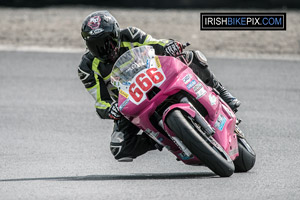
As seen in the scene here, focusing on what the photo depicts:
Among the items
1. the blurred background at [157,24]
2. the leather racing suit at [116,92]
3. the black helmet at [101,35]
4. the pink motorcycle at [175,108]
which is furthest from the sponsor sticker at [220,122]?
the blurred background at [157,24]

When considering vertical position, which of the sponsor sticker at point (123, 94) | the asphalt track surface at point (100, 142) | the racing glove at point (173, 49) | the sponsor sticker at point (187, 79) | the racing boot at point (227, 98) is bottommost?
the asphalt track surface at point (100, 142)

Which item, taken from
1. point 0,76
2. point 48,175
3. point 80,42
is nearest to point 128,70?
point 48,175

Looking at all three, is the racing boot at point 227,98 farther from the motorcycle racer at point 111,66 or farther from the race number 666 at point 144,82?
the race number 666 at point 144,82

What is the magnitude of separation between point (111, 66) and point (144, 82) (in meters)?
0.99

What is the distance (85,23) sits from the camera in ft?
22.2

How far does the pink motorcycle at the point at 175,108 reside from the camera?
596cm

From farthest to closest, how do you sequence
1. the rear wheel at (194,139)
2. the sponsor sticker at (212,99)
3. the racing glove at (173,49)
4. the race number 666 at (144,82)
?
the racing glove at (173,49) → the sponsor sticker at (212,99) → the race number 666 at (144,82) → the rear wheel at (194,139)

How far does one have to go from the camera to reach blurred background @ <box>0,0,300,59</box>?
16281 mm

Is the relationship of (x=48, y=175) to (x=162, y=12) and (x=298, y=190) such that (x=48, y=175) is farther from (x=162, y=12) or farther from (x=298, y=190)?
(x=162, y=12)

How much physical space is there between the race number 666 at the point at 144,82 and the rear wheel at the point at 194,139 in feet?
0.94

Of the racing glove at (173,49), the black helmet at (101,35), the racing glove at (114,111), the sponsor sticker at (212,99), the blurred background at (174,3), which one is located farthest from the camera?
the blurred background at (174,3)

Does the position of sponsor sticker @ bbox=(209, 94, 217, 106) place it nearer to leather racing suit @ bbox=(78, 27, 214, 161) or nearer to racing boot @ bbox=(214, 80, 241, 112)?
leather racing suit @ bbox=(78, 27, 214, 161)

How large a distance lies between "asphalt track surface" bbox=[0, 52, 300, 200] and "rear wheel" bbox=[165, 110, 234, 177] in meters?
0.21

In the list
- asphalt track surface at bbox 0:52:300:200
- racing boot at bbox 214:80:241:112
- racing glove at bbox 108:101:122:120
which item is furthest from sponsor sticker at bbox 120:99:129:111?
racing boot at bbox 214:80:241:112
